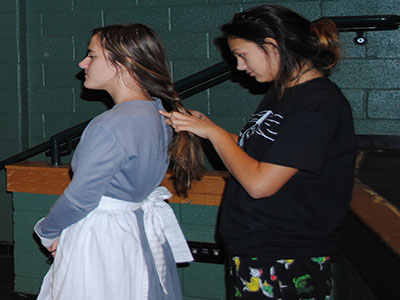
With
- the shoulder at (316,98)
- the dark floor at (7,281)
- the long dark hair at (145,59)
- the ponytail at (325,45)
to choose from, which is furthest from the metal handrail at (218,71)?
the shoulder at (316,98)

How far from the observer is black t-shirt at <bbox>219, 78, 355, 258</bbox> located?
130cm

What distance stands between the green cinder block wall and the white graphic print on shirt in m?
1.82

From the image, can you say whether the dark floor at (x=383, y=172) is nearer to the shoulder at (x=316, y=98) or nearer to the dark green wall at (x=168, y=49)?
the dark green wall at (x=168, y=49)

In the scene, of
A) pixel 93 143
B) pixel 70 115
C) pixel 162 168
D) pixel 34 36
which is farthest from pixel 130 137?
pixel 34 36

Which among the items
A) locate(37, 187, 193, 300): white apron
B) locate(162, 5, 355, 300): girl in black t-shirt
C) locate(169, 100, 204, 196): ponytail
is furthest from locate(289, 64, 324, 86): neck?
locate(37, 187, 193, 300): white apron

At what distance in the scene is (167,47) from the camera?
3539 millimetres

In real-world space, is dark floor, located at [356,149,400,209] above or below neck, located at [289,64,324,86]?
below

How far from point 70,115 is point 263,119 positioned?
2601 mm

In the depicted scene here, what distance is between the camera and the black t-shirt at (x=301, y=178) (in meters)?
1.30

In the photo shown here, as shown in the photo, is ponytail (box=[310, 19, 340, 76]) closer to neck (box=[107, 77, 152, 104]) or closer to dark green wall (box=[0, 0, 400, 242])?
neck (box=[107, 77, 152, 104])

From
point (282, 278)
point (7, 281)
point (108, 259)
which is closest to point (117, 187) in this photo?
point (108, 259)

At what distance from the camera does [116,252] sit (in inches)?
61.9

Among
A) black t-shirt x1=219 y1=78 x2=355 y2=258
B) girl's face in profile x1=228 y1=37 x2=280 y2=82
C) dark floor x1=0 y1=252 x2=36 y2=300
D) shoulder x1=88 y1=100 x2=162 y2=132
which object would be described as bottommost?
dark floor x1=0 y1=252 x2=36 y2=300

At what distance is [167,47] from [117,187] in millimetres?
2141
